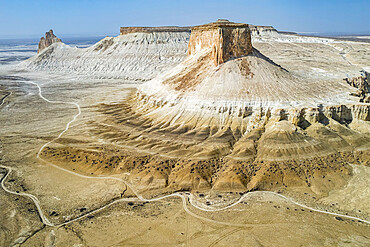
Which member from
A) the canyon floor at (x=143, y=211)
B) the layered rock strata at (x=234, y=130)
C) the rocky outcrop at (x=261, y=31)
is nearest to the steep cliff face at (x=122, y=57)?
the rocky outcrop at (x=261, y=31)

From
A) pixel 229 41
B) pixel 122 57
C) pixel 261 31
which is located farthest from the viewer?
pixel 261 31

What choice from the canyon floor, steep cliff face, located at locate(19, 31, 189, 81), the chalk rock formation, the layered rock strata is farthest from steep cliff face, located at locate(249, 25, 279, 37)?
the canyon floor

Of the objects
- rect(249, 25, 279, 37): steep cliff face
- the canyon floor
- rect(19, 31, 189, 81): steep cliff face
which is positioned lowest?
the canyon floor

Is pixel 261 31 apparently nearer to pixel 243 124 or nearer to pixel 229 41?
pixel 229 41

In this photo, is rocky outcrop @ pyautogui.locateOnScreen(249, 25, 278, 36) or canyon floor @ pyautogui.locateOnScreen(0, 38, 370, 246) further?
rocky outcrop @ pyautogui.locateOnScreen(249, 25, 278, 36)

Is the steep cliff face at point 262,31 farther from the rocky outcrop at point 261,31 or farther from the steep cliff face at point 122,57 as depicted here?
the steep cliff face at point 122,57

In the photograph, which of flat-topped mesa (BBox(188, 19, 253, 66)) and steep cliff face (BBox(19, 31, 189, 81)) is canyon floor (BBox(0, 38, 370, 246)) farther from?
steep cliff face (BBox(19, 31, 189, 81))

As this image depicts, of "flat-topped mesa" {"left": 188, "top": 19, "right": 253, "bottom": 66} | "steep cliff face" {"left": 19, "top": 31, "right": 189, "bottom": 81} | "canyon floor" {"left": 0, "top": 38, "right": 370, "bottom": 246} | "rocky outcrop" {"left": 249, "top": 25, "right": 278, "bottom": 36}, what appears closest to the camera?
"canyon floor" {"left": 0, "top": 38, "right": 370, "bottom": 246}

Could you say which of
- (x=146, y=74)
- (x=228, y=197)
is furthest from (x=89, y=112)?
(x=146, y=74)

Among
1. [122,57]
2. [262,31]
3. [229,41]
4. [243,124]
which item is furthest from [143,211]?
[262,31]

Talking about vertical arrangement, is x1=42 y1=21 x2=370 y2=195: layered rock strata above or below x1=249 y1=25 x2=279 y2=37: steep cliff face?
below

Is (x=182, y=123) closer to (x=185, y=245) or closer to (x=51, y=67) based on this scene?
(x=185, y=245)
